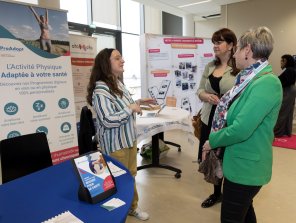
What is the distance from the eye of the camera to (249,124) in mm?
1229

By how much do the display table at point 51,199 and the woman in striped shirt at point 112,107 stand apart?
0.49 meters

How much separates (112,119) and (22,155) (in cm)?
70

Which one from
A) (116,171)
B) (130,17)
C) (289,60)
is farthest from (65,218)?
(130,17)

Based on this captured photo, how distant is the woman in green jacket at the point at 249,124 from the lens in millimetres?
1230

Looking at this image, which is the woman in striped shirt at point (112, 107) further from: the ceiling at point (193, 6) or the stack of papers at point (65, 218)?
the ceiling at point (193, 6)

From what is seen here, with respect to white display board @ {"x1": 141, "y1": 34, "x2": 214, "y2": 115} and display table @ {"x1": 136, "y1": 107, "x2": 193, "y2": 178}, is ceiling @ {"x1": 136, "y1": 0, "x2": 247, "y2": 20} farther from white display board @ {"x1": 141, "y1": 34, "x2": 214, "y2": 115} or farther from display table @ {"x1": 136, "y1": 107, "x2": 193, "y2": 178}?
display table @ {"x1": 136, "y1": 107, "x2": 193, "y2": 178}

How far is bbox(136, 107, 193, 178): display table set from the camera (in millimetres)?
2832

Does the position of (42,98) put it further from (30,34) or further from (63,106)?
(30,34)

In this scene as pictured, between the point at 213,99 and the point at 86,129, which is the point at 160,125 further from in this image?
the point at 86,129

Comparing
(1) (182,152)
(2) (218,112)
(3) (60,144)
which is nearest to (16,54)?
(3) (60,144)

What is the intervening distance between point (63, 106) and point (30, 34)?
744mm

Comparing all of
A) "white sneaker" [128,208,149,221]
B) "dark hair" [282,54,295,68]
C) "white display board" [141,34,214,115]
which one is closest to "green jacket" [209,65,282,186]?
"white sneaker" [128,208,149,221]

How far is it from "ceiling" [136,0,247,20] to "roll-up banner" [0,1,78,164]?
374 cm

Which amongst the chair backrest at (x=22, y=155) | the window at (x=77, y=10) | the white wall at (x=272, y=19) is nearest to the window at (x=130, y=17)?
the window at (x=77, y=10)
